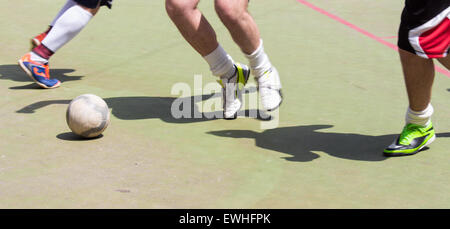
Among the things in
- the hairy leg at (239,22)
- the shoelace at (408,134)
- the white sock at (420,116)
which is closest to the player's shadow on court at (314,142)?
the shoelace at (408,134)

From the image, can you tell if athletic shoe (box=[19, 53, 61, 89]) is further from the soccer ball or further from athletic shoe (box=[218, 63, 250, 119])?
athletic shoe (box=[218, 63, 250, 119])

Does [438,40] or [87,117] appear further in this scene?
[87,117]

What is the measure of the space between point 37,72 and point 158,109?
108 centimetres

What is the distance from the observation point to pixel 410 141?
423cm

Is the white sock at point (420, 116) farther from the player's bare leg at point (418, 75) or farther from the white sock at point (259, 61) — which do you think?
the white sock at point (259, 61)

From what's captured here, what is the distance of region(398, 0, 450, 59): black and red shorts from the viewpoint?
3.83 meters

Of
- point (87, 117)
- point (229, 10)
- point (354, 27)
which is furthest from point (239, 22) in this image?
point (354, 27)

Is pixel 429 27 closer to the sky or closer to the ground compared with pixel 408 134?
closer to the sky

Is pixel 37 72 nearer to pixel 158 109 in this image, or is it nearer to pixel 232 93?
pixel 158 109

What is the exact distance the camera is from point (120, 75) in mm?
6000

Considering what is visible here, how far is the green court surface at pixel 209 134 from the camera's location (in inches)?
142

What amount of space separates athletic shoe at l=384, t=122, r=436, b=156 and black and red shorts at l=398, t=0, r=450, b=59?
1.84ft

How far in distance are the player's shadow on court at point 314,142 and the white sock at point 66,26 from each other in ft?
5.78

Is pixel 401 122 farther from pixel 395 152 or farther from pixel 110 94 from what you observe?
pixel 110 94
